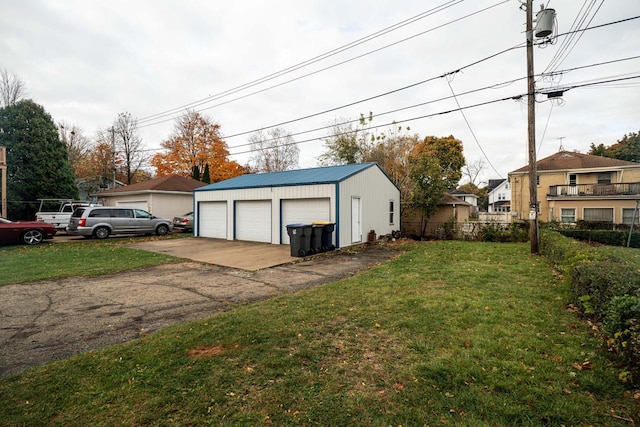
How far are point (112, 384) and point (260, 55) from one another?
549 inches

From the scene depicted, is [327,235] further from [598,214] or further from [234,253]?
[598,214]

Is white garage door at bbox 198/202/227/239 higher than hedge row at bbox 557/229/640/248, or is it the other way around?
white garage door at bbox 198/202/227/239

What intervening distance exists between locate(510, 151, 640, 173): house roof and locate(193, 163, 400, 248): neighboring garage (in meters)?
17.2

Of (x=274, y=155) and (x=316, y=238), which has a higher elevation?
(x=274, y=155)

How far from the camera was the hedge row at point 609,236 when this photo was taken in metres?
16.2

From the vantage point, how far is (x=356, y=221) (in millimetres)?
13805

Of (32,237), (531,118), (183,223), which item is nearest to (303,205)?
(531,118)

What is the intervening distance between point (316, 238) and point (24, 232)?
12.7 metres

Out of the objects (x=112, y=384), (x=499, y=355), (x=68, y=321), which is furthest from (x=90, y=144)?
(x=499, y=355)

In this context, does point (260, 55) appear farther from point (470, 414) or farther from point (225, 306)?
point (470, 414)

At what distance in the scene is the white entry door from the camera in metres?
13.5

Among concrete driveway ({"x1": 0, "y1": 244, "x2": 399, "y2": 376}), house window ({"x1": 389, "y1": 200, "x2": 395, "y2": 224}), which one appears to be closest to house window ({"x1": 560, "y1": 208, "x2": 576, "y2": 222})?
house window ({"x1": 389, "y1": 200, "x2": 395, "y2": 224})

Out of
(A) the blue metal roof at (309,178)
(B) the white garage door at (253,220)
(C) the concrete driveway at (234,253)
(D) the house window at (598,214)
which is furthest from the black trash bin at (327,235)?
(D) the house window at (598,214)

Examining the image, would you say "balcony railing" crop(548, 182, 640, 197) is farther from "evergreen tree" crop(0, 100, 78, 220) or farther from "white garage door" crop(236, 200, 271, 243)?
"evergreen tree" crop(0, 100, 78, 220)
